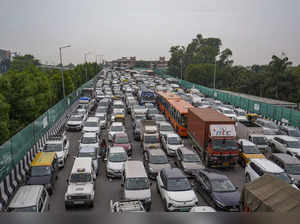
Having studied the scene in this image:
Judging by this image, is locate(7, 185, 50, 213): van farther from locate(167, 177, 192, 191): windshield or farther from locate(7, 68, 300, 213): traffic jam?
locate(167, 177, 192, 191): windshield

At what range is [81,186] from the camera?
1192 centimetres

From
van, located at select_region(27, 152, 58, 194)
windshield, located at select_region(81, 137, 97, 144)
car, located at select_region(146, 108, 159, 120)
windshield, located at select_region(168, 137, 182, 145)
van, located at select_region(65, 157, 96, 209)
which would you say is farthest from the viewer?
car, located at select_region(146, 108, 159, 120)

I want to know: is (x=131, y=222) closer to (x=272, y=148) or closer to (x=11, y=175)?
(x=11, y=175)

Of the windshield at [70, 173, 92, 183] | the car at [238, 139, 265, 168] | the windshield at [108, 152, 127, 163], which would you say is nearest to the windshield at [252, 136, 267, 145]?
the car at [238, 139, 265, 168]

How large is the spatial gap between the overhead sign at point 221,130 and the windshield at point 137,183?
5922 mm

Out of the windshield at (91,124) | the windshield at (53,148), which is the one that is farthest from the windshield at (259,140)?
the windshield at (53,148)

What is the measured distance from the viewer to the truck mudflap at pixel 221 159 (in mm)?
15922

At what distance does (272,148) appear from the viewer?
2031 cm

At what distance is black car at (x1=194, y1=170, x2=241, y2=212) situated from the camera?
11.0 metres

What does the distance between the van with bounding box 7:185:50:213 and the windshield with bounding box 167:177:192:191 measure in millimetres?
5119

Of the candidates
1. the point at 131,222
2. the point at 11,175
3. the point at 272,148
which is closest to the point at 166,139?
the point at 272,148

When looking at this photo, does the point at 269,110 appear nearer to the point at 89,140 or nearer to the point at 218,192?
the point at 89,140

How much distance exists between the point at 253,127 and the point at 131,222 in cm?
2026

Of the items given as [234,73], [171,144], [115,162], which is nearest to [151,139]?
[171,144]
